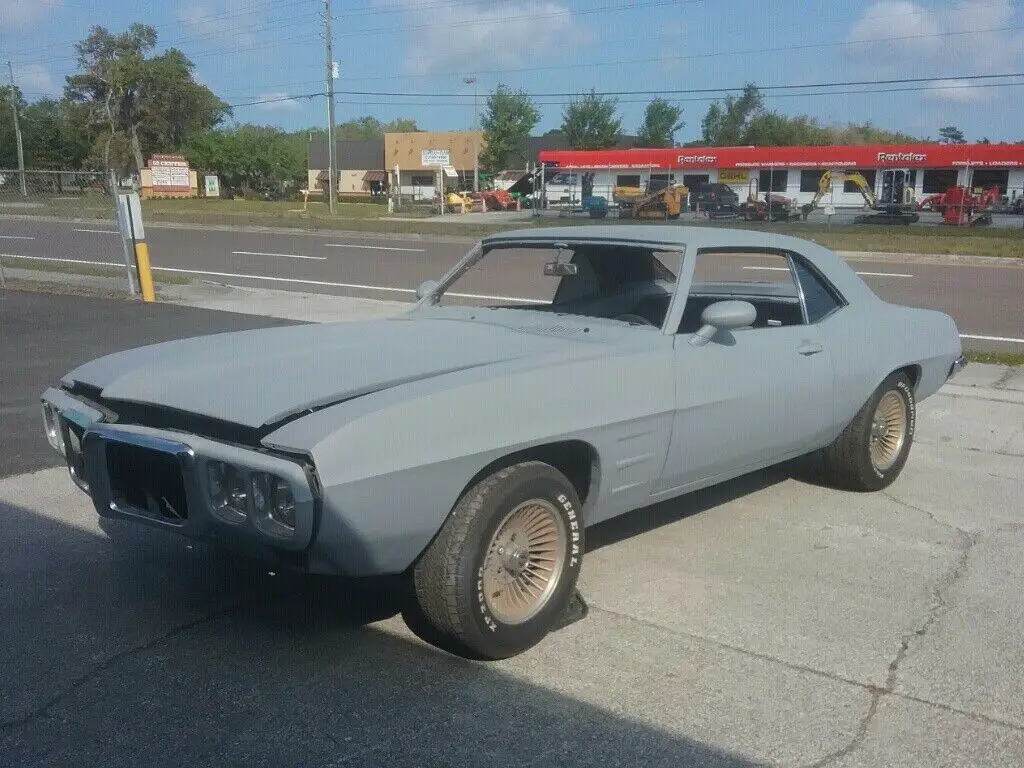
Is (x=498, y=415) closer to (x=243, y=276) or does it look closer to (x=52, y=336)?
(x=52, y=336)

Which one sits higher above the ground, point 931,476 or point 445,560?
point 445,560

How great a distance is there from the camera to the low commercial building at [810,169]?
42438 millimetres

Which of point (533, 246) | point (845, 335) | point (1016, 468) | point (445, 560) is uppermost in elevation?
point (533, 246)

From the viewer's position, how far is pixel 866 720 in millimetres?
3199

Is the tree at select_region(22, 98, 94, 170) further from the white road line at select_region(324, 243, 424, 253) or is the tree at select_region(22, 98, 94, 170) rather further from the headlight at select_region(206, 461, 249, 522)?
Answer: the headlight at select_region(206, 461, 249, 522)

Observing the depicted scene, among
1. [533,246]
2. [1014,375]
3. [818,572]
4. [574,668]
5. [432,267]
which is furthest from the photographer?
[432,267]

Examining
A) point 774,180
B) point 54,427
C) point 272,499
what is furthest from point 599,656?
point 774,180

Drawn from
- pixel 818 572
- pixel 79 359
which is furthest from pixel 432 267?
pixel 818 572

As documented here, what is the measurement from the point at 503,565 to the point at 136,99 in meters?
86.0

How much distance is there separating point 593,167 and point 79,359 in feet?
143

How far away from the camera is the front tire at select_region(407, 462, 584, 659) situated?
3.34m

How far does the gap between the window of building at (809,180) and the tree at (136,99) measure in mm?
53477

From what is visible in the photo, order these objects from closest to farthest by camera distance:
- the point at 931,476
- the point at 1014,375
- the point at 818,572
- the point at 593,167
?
the point at 818,572 → the point at 931,476 → the point at 1014,375 → the point at 593,167

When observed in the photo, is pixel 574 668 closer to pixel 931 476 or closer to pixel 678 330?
A: pixel 678 330
